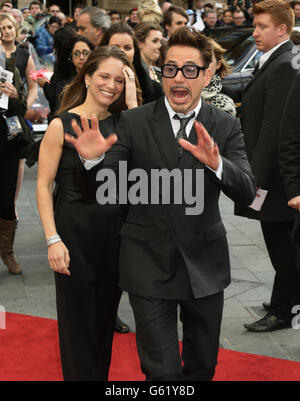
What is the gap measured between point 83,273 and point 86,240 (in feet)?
0.57

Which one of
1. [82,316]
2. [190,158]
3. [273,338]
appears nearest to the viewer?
[190,158]

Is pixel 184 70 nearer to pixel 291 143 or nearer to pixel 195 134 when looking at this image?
pixel 195 134

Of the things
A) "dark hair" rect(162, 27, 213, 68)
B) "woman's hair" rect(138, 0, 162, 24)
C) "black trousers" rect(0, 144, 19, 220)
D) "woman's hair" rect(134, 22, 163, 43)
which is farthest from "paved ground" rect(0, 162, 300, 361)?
"woman's hair" rect(138, 0, 162, 24)

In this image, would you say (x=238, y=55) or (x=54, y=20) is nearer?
(x=238, y=55)

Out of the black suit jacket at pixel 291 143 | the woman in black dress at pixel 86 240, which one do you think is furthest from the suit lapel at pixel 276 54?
the woman in black dress at pixel 86 240

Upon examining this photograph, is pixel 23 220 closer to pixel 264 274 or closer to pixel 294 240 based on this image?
pixel 264 274

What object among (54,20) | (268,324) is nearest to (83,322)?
(268,324)

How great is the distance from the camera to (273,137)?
4801mm

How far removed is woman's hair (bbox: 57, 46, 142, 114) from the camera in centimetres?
381

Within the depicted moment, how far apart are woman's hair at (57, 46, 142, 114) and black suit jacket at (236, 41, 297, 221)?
1224 millimetres

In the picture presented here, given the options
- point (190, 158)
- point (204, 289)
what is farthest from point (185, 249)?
point (190, 158)

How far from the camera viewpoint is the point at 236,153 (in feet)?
10.4

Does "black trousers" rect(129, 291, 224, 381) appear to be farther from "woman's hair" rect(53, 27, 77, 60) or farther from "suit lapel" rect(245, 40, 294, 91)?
"woman's hair" rect(53, 27, 77, 60)
